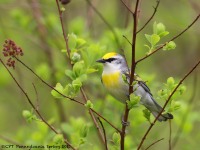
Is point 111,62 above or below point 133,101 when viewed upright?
above

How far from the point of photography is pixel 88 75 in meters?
6.81

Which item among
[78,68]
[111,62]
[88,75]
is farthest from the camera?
[88,75]

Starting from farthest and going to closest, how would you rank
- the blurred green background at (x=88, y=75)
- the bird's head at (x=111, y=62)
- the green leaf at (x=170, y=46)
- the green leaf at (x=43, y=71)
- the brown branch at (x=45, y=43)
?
1. the brown branch at (x=45, y=43)
2. the green leaf at (x=43, y=71)
3. the blurred green background at (x=88, y=75)
4. the bird's head at (x=111, y=62)
5. the green leaf at (x=170, y=46)

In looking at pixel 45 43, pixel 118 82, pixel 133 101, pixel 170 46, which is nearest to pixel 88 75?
pixel 45 43

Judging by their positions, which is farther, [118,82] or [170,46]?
[118,82]

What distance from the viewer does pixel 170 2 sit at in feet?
30.4

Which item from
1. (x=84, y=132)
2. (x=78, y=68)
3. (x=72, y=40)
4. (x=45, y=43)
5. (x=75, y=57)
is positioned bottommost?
(x=84, y=132)

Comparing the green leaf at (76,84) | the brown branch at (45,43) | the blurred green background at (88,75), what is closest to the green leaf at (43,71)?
the blurred green background at (88,75)

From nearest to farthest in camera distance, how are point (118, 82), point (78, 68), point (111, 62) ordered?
point (78, 68)
point (118, 82)
point (111, 62)

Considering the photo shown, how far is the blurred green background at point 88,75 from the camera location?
580 centimetres

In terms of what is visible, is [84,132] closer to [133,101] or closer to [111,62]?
[133,101]

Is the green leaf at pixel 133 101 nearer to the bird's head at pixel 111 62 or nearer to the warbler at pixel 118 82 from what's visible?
the warbler at pixel 118 82

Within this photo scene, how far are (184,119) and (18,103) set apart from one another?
106 inches

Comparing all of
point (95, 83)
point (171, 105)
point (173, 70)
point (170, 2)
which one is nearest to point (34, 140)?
point (95, 83)
